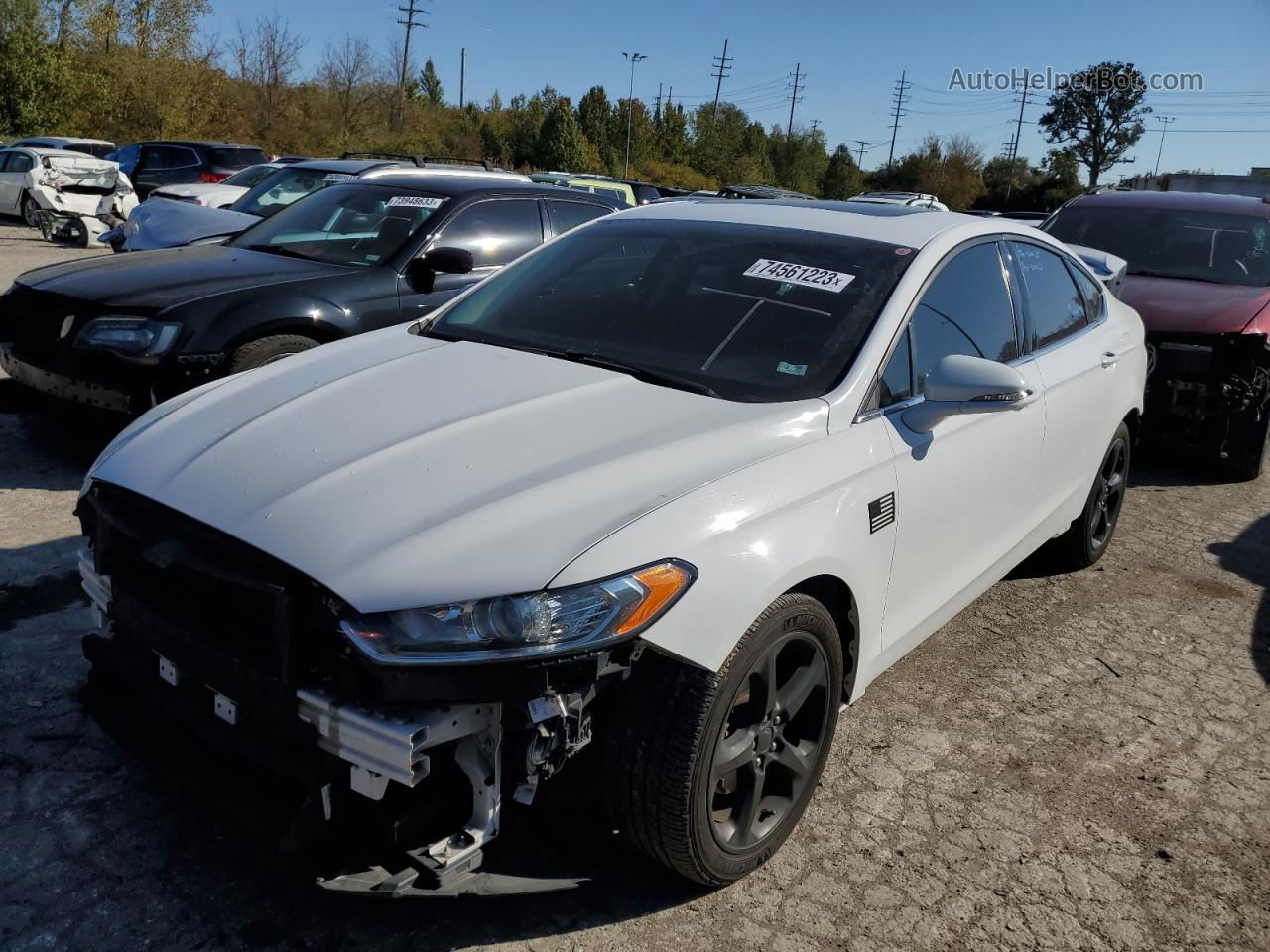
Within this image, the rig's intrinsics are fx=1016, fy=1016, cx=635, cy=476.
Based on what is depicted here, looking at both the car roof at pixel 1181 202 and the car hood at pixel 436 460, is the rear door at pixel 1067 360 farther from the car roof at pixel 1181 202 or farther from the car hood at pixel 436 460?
the car roof at pixel 1181 202

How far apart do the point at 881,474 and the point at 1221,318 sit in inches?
188

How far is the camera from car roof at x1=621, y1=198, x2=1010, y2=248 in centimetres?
347

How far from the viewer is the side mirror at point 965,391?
9.45 feet

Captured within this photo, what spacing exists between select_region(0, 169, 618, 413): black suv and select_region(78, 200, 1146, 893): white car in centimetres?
175

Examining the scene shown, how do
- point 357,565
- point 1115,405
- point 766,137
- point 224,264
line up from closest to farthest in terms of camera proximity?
point 357,565, point 1115,405, point 224,264, point 766,137

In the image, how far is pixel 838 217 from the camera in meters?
3.65

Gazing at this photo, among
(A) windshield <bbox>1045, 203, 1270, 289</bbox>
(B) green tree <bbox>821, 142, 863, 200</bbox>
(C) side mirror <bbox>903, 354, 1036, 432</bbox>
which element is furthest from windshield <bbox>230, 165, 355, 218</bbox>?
(B) green tree <bbox>821, 142, 863, 200</bbox>

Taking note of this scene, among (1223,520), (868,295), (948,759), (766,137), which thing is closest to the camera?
(868,295)

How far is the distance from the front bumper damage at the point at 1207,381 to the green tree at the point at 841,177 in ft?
254

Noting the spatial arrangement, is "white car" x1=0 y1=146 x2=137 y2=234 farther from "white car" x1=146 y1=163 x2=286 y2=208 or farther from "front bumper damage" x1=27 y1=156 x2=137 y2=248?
"white car" x1=146 y1=163 x2=286 y2=208

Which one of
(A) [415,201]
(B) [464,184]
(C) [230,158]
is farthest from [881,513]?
(C) [230,158]

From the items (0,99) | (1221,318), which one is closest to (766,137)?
(0,99)

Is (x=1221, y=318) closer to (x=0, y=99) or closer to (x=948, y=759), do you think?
(x=948, y=759)

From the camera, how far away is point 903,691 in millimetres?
3771
